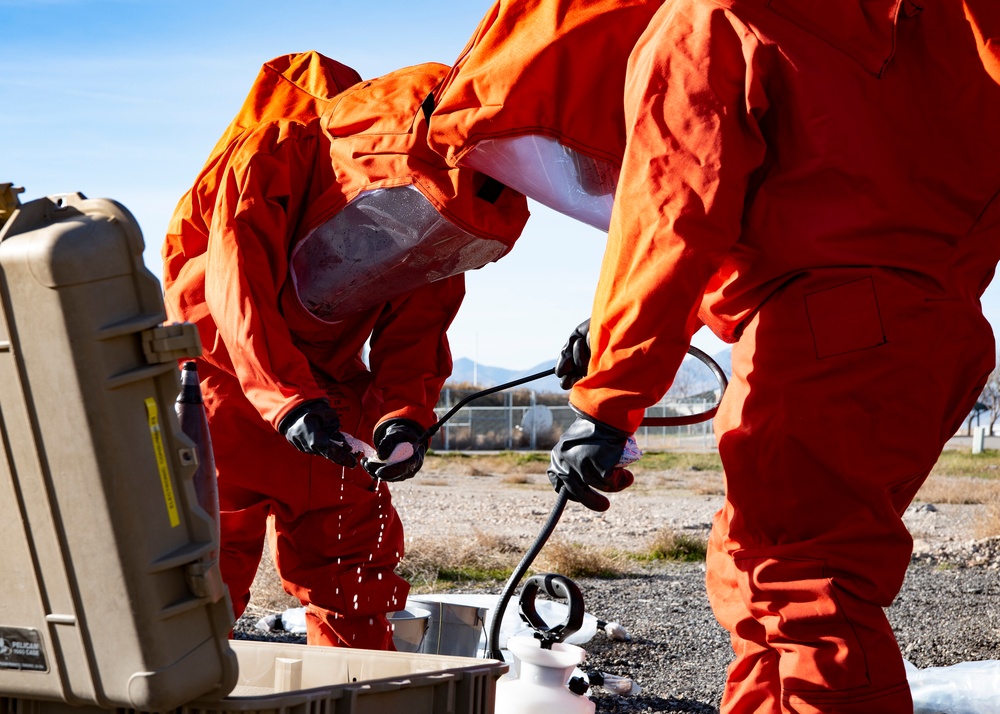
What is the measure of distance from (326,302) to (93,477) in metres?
1.65

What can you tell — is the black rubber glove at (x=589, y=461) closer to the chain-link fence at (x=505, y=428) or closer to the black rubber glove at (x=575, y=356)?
the black rubber glove at (x=575, y=356)

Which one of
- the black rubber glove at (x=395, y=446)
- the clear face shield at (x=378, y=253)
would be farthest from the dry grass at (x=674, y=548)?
the clear face shield at (x=378, y=253)

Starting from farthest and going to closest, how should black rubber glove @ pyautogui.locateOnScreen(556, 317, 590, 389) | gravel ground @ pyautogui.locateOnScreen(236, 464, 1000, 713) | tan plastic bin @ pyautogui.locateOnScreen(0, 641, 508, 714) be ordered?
gravel ground @ pyautogui.locateOnScreen(236, 464, 1000, 713) < black rubber glove @ pyautogui.locateOnScreen(556, 317, 590, 389) < tan plastic bin @ pyautogui.locateOnScreen(0, 641, 508, 714)

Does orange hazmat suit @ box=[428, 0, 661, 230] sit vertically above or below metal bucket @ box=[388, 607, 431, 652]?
above

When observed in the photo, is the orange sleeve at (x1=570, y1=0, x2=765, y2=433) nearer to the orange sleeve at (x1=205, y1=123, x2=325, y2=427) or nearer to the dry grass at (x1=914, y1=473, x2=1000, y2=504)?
the orange sleeve at (x1=205, y1=123, x2=325, y2=427)

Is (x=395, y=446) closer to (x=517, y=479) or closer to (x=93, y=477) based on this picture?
(x=93, y=477)

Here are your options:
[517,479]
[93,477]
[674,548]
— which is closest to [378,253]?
[93,477]

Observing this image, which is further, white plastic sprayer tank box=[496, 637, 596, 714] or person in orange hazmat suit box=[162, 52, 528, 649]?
person in orange hazmat suit box=[162, 52, 528, 649]

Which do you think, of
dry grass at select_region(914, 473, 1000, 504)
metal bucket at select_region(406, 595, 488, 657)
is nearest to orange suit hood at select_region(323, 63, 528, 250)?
metal bucket at select_region(406, 595, 488, 657)

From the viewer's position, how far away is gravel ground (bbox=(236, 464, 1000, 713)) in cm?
414

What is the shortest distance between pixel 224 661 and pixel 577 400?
78 cm

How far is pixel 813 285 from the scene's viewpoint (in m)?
1.99

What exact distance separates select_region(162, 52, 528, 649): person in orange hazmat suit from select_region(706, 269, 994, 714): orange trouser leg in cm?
114

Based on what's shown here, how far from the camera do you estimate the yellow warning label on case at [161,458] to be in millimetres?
1763
